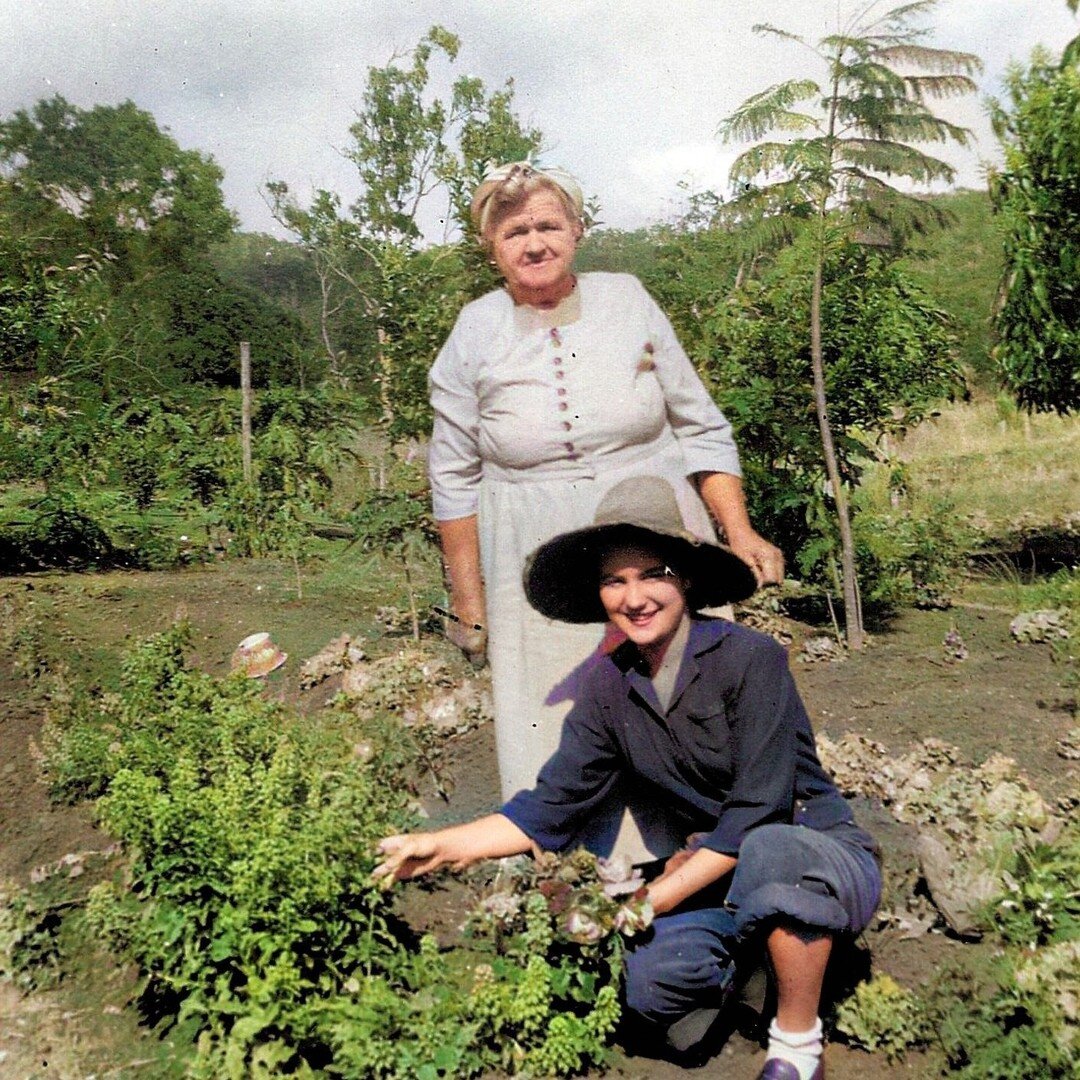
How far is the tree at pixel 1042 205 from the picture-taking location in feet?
17.4

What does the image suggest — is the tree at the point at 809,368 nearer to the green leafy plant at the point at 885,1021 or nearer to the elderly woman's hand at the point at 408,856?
the green leafy plant at the point at 885,1021

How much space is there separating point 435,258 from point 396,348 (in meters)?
0.40

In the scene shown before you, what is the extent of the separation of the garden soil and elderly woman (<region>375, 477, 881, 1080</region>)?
27cm

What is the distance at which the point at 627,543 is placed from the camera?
229cm

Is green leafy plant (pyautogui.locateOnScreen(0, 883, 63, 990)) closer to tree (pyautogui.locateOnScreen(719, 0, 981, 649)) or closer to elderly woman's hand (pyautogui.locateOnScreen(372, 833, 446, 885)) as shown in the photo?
elderly woman's hand (pyautogui.locateOnScreen(372, 833, 446, 885))

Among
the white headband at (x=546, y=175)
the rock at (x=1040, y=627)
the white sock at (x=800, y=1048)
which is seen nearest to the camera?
the white sock at (x=800, y=1048)

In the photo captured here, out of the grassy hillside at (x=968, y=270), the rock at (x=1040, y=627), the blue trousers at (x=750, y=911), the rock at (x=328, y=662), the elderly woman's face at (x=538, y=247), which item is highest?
the grassy hillside at (x=968, y=270)

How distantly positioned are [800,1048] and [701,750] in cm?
62

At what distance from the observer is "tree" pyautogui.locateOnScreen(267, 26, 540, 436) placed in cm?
284

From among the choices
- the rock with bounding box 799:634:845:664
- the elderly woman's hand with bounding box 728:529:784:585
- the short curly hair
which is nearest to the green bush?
the elderly woman's hand with bounding box 728:529:784:585

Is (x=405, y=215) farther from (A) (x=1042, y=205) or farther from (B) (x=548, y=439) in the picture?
(A) (x=1042, y=205)

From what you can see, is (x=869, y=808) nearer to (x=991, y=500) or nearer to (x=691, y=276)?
Answer: (x=691, y=276)

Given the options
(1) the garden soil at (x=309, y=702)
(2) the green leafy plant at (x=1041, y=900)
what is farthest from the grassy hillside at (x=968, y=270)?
(2) the green leafy plant at (x=1041, y=900)

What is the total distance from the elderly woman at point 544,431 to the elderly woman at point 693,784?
4.8 inches
